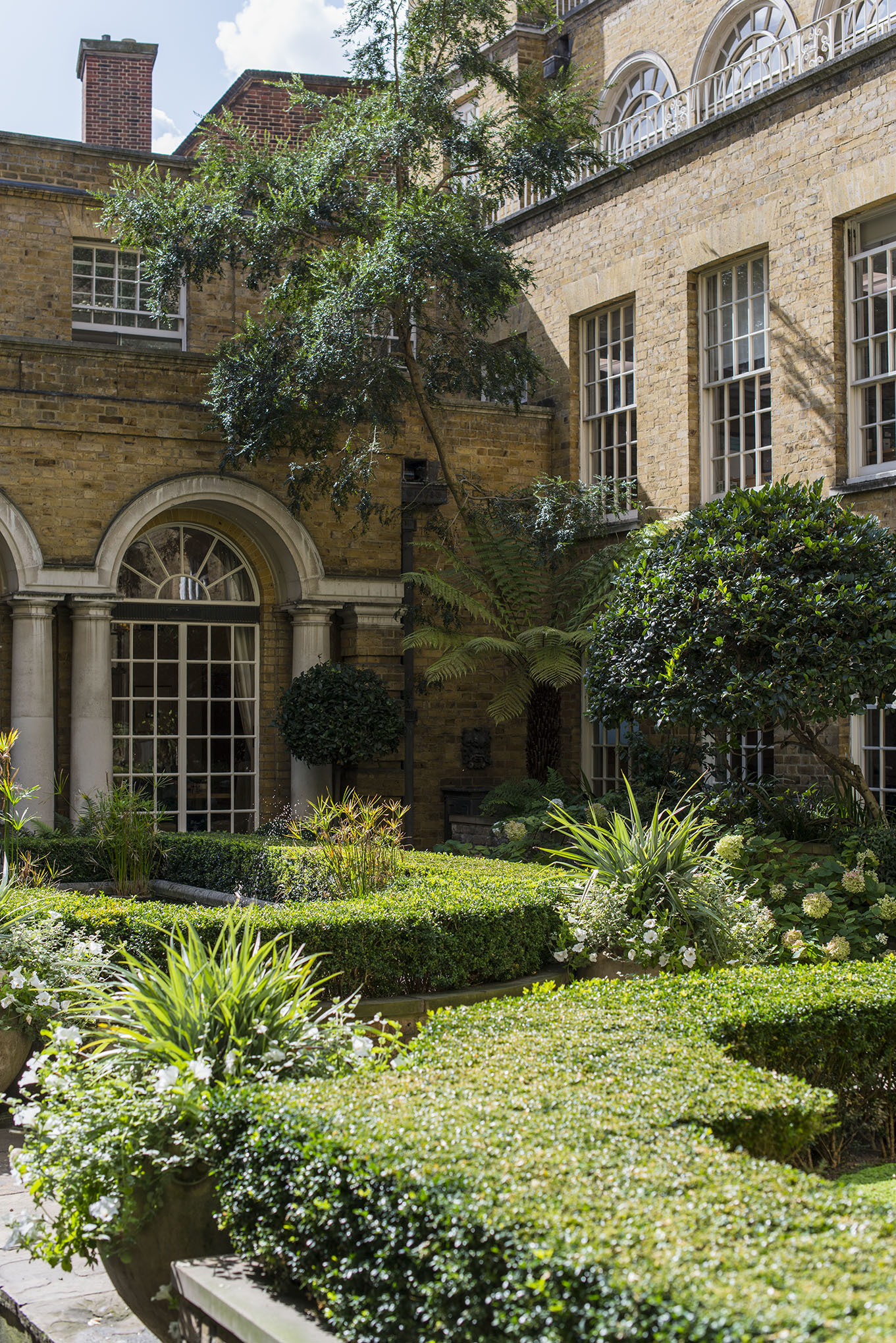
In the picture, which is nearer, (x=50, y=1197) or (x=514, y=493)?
(x=50, y=1197)

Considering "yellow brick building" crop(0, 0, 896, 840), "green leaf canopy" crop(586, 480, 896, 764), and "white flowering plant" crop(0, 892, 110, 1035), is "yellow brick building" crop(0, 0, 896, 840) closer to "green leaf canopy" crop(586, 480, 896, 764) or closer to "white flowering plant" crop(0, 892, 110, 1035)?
"green leaf canopy" crop(586, 480, 896, 764)

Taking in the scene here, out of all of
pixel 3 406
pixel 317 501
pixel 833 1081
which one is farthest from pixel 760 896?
pixel 3 406

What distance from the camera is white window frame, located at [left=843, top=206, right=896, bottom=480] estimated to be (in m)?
11.4

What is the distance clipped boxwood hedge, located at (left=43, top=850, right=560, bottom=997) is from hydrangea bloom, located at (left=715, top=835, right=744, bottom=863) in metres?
1.17

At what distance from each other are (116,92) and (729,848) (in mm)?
16058

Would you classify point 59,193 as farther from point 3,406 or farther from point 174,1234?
point 174,1234

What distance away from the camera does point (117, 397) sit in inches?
507

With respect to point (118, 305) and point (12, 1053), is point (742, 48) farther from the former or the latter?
point (12, 1053)

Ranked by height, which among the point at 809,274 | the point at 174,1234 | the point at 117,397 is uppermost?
the point at 809,274

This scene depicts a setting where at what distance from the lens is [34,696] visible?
40.3 feet

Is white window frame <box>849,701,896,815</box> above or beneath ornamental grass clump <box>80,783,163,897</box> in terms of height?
above

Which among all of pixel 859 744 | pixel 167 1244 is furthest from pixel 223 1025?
pixel 859 744

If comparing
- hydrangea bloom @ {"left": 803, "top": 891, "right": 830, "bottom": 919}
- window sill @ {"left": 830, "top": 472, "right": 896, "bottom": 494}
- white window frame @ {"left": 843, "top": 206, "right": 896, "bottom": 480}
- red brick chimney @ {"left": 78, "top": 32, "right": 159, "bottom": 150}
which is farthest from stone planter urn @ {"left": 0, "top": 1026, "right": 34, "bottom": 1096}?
red brick chimney @ {"left": 78, "top": 32, "right": 159, "bottom": 150}

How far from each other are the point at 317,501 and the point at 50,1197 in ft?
35.1
